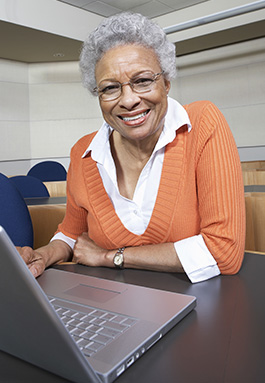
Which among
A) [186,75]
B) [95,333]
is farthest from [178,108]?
[186,75]

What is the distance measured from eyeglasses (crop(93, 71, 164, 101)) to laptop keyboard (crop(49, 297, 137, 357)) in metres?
0.66

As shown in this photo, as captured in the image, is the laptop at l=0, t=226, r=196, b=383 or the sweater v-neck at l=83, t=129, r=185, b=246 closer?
the laptop at l=0, t=226, r=196, b=383

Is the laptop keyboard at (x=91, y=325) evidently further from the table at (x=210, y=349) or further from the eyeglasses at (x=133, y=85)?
the eyeglasses at (x=133, y=85)

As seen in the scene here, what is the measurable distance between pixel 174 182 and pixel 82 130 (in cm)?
612

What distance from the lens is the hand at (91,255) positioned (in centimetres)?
101

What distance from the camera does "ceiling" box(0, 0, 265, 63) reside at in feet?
17.7

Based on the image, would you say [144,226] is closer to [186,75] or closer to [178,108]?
[178,108]

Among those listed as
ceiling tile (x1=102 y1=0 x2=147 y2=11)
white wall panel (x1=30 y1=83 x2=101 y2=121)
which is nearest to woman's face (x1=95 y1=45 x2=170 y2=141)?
ceiling tile (x1=102 y1=0 x2=147 y2=11)

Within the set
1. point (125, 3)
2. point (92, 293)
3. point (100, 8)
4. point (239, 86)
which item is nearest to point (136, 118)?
point (92, 293)

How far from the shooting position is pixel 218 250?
939 mm

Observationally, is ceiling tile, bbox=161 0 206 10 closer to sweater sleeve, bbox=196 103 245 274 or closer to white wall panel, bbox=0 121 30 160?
white wall panel, bbox=0 121 30 160

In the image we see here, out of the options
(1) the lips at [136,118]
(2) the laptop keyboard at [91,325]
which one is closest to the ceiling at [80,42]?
(1) the lips at [136,118]

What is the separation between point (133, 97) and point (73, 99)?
20.3ft

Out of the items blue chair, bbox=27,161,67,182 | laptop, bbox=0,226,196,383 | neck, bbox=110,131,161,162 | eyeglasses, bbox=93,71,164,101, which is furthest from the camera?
blue chair, bbox=27,161,67,182
